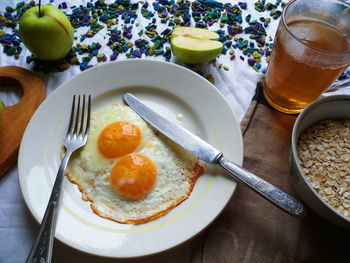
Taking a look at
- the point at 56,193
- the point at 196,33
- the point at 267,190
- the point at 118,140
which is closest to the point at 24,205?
the point at 56,193

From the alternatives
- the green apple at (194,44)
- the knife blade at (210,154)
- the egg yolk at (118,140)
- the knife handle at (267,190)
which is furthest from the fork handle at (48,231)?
the green apple at (194,44)

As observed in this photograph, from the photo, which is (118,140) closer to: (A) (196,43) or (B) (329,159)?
(A) (196,43)

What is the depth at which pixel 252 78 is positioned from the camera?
1128 mm

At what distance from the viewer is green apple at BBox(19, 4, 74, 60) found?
3.46 ft

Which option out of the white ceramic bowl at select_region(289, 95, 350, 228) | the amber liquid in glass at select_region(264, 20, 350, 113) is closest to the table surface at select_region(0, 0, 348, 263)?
the amber liquid in glass at select_region(264, 20, 350, 113)

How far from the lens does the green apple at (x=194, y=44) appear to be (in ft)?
3.56

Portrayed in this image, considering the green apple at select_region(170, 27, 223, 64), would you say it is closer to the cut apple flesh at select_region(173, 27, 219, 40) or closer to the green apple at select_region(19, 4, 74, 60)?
the cut apple flesh at select_region(173, 27, 219, 40)

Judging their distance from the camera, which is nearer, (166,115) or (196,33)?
(166,115)

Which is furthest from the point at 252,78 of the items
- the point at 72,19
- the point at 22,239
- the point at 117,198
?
the point at 22,239

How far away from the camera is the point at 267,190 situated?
78 centimetres

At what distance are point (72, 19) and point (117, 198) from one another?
0.80 meters

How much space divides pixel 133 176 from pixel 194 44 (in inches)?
20.9

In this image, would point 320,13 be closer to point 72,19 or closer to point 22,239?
point 72,19

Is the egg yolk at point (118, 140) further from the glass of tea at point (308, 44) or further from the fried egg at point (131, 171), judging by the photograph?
the glass of tea at point (308, 44)
